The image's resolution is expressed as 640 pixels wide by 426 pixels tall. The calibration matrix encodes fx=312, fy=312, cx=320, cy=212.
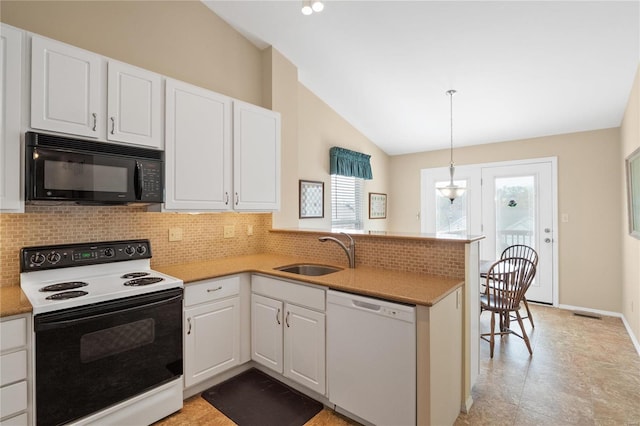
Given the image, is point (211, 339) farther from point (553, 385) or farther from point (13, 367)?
point (553, 385)

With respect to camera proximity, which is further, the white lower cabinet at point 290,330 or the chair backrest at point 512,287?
the chair backrest at point 512,287

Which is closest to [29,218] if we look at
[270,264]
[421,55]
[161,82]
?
[161,82]

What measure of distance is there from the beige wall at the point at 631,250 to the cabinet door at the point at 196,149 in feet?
11.3

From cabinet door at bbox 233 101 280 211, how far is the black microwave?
670 millimetres

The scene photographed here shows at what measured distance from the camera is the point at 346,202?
484cm

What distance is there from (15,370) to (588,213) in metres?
5.50

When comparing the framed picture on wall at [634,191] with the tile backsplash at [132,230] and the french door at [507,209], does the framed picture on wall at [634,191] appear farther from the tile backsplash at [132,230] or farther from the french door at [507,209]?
the tile backsplash at [132,230]

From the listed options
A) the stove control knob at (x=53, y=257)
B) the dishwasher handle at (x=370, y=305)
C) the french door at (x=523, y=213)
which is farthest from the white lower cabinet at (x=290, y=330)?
the french door at (x=523, y=213)

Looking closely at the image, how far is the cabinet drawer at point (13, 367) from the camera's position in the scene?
1.41 meters

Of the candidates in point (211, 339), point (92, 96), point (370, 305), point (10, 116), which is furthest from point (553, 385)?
point (10, 116)

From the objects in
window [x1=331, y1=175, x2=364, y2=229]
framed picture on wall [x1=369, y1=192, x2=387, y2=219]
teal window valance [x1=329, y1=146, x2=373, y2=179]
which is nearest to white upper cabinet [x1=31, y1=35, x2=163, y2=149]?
teal window valance [x1=329, y1=146, x2=373, y2=179]

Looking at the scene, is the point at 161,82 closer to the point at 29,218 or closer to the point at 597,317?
the point at 29,218

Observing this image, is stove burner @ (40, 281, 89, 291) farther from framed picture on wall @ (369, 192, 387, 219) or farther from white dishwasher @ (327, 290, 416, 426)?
framed picture on wall @ (369, 192, 387, 219)

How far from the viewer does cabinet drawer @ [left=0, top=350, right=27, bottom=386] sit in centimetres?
141
